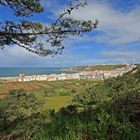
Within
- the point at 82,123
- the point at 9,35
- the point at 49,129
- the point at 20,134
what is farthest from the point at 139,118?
the point at 9,35

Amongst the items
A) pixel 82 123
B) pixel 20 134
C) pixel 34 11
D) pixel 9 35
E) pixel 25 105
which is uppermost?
pixel 34 11

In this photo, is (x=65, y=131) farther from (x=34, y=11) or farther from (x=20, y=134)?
(x=34, y=11)

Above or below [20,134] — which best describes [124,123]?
above

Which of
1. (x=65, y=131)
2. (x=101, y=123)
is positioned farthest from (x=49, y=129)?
(x=101, y=123)

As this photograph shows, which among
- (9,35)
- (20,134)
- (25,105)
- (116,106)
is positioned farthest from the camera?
(25,105)

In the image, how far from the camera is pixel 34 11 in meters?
11.5

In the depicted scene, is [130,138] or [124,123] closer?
[130,138]

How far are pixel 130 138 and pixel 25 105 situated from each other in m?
60.1

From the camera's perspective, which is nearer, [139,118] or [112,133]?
[112,133]

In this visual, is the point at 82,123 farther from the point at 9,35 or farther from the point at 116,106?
the point at 9,35

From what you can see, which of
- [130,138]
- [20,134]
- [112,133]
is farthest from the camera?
[20,134]

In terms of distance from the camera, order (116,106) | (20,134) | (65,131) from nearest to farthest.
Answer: (65,131)
(116,106)
(20,134)

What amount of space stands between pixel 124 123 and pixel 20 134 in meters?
2.23

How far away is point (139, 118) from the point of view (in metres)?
4.69
